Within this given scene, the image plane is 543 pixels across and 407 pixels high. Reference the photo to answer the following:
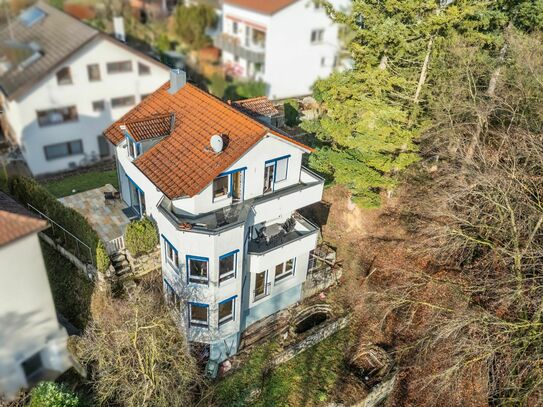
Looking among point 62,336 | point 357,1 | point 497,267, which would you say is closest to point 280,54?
point 357,1

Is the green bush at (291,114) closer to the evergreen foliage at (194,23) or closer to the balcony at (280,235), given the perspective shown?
the balcony at (280,235)

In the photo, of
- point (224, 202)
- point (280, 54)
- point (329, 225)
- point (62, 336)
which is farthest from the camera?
point (280, 54)

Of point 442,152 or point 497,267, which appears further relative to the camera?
point 442,152

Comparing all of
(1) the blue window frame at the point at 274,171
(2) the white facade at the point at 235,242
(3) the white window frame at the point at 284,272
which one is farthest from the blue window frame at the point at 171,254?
(3) the white window frame at the point at 284,272

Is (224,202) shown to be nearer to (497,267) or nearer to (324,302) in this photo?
(324,302)

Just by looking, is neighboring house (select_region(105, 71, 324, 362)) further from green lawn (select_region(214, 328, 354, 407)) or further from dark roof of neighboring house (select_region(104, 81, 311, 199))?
green lawn (select_region(214, 328, 354, 407))

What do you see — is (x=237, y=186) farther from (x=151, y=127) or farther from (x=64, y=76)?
(x=64, y=76)

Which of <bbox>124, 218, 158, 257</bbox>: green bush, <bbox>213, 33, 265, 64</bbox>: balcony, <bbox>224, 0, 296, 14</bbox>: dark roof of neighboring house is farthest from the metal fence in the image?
<bbox>224, 0, 296, 14</bbox>: dark roof of neighboring house
